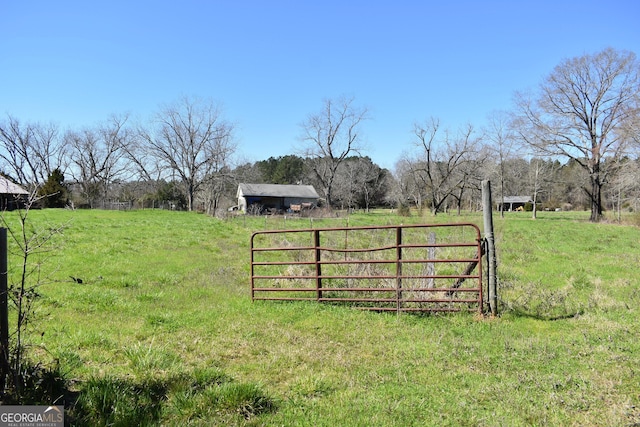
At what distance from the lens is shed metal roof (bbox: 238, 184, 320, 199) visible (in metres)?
67.3

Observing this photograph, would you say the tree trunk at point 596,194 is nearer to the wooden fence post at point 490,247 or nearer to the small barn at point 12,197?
the wooden fence post at point 490,247

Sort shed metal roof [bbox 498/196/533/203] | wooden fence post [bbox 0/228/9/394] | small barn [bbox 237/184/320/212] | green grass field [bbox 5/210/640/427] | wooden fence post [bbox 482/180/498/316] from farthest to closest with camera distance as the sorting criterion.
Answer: shed metal roof [bbox 498/196/533/203] → small barn [bbox 237/184/320/212] → wooden fence post [bbox 482/180/498/316] → green grass field [bbox 5/210/640/427] → wooden fence post [bbox 0/228/9/394]

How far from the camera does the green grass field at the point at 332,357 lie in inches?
130

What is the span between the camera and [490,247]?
20.5ft

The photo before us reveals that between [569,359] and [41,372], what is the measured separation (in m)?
5.45

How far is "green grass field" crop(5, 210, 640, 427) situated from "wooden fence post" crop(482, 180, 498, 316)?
281 mm

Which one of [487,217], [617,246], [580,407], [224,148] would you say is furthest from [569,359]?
[224,148]

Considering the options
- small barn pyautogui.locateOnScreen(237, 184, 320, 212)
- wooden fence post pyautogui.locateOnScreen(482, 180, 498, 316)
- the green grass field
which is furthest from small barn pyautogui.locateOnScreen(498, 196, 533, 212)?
wooden fence post pyautogui.locateOnScreen(482, 180, 498, 316)

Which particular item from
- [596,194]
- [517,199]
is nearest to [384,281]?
[596,194]

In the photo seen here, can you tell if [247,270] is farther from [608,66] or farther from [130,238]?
[608,66]

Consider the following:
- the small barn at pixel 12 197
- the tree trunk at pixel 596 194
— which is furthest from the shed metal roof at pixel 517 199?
the small barn at pixel 12 197

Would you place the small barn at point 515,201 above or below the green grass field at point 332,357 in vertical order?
above

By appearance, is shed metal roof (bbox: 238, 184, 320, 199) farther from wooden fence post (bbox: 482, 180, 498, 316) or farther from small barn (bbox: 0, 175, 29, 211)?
wooden fence post (bbox: 482, 180, 498, 316)

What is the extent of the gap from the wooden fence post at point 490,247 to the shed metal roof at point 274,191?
62.1 meters
